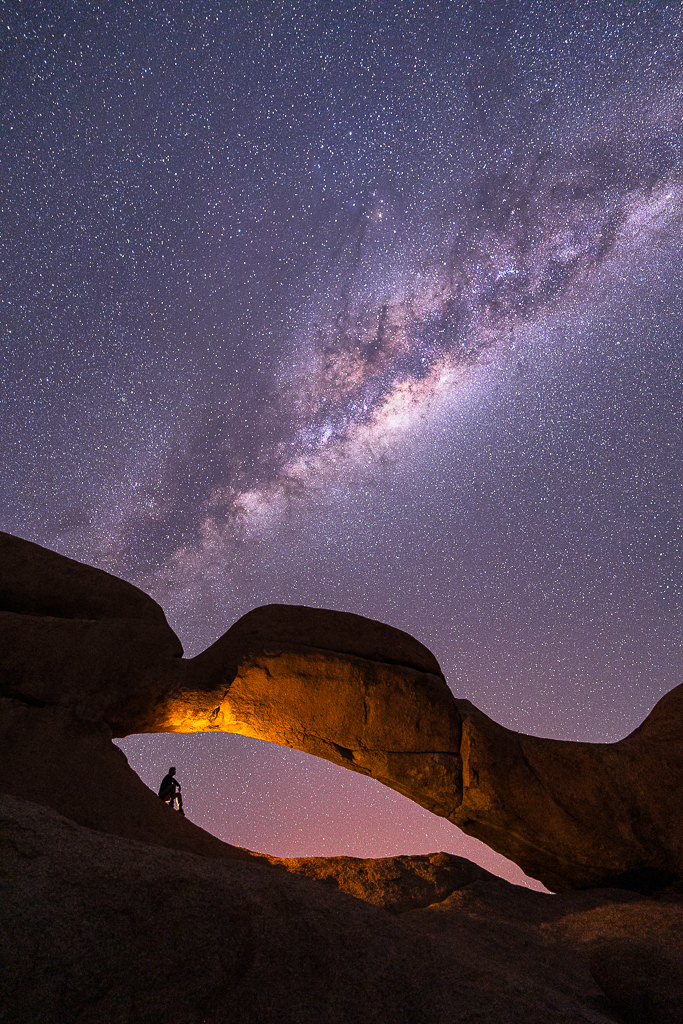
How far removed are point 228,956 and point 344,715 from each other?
6.20 metres

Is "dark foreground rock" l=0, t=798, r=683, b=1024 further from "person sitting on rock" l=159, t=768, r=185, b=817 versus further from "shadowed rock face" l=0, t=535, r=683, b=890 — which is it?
"person sitting on rock" l=159, t=768, r=185, b=817

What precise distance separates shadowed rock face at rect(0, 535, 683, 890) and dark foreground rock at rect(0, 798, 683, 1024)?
11.7 ft

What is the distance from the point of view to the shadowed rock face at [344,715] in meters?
9.25

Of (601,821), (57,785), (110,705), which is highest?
(110,705)

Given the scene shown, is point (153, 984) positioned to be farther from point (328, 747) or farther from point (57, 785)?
point (328, 747)

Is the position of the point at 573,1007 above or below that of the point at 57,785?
below

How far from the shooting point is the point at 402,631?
11.7 metres

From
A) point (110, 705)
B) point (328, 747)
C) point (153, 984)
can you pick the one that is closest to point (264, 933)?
point (153, 984)

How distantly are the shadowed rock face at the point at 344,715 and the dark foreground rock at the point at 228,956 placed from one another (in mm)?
3579

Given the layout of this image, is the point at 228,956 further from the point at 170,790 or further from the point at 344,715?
the point at 170,790

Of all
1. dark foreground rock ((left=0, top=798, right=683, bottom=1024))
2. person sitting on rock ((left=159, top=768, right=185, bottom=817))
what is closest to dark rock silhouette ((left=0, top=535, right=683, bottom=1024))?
dark foreground rock ((left=0, top=798, right=683, bottom=1024))

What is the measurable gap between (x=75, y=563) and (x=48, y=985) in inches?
326

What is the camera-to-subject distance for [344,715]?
10438mm

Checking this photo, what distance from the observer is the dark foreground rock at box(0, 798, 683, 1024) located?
377 centimetres
